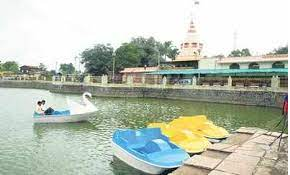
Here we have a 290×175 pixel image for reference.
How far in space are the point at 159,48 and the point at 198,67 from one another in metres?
20.6

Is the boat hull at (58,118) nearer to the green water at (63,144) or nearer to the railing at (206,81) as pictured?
the green water at (63,144)

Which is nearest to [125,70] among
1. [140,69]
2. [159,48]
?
[140,69]

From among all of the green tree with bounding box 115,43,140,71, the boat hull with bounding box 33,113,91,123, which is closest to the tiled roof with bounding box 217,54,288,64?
the green tree with bounding box 115,43,140,71

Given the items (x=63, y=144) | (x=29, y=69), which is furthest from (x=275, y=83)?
(x=29, y=69)

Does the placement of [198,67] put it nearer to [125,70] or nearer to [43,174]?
[125,70]

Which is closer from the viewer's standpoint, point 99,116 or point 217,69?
point 99,116

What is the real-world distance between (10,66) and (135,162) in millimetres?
115840

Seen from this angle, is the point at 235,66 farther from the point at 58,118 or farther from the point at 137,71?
the point at 58,118

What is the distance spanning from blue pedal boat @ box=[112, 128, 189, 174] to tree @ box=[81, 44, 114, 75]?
56.7m

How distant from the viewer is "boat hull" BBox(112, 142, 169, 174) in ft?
34.1

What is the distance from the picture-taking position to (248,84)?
4350 cm

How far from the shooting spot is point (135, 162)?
11125mm

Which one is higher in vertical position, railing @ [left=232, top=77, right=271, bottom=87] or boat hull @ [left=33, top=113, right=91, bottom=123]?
railing @ [left=232, top=77, right=271, bottom=87]

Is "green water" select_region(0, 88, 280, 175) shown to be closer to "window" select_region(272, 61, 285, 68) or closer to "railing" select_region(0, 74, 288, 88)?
"railing" select_region(0, 74, 288, 88)
